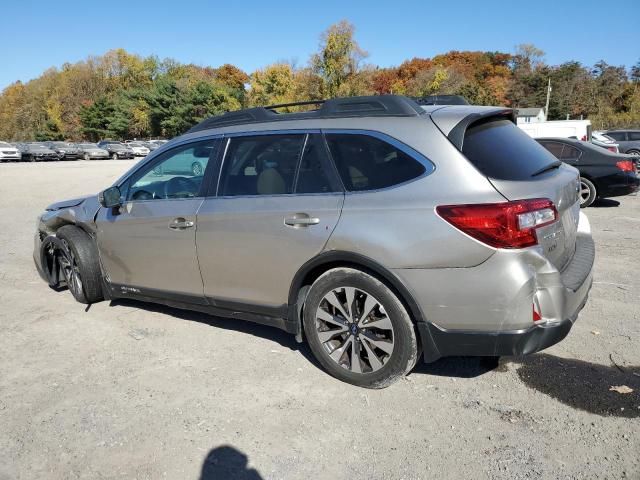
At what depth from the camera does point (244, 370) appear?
12.1 ft

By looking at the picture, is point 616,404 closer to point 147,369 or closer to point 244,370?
point 244,370

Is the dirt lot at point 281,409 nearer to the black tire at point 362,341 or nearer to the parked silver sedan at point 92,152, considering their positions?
the black tire at point 362,341

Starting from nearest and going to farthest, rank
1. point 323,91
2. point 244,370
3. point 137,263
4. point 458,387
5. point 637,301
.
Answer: point 458,387, point 244,370, point 137,263, point 637,301, point 323,91

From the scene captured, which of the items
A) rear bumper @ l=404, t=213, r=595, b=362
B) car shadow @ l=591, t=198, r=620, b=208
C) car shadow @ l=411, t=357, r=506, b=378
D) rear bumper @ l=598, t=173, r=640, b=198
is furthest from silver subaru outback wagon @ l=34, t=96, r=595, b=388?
car shadow @ l=591, t=198, r=620, b=208

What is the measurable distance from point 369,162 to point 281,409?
1.62 meters

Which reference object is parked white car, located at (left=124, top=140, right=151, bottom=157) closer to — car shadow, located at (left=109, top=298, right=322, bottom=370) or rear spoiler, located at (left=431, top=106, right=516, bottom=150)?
car shadow, located at (left=109, top=298, right=322, bottom=370)

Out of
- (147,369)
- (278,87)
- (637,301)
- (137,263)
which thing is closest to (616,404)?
(637,301)

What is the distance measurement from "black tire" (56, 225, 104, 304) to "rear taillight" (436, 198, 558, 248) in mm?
3450

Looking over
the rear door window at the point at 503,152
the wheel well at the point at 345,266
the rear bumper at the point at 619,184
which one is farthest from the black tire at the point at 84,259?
the rear bumper at the point at 619,184

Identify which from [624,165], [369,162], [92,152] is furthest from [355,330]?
[92,152]

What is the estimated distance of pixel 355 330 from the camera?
3.27 meters

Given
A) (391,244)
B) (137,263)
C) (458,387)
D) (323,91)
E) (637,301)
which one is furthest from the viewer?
(323,91)

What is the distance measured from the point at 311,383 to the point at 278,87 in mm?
61416

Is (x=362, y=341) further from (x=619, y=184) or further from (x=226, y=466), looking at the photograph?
(x=619, y=184)
